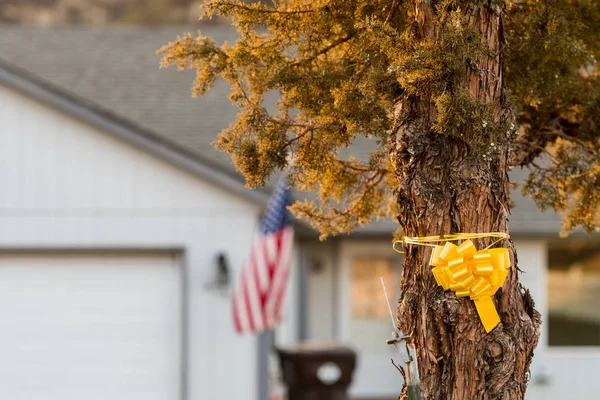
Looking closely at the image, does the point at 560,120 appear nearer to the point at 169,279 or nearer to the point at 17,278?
the point at 169,279

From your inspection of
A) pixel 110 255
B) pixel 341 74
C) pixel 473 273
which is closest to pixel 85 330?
pixel 110 255

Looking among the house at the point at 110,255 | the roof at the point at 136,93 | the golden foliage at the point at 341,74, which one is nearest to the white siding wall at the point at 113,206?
the house at the point at 110,255

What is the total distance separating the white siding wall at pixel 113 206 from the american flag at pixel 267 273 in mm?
562

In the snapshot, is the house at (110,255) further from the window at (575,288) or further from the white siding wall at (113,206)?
the window at (575,288)

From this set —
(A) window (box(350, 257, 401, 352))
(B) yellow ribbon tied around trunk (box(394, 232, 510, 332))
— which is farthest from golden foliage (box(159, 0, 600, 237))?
(A) window (box(350, 257, 401, 352))

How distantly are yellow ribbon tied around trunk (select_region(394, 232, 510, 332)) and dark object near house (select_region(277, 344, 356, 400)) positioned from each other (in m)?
6.47

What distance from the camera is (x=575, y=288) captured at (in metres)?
12.7

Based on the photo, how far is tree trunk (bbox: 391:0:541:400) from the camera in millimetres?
3926

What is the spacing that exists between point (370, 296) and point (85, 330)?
4.89 m

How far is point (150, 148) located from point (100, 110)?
0.65 m

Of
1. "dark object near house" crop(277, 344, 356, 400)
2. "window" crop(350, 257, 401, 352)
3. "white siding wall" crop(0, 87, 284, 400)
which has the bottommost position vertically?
"dark object near house" crop(277, 344, 356, 400)

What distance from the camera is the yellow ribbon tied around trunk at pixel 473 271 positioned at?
12.8 feet

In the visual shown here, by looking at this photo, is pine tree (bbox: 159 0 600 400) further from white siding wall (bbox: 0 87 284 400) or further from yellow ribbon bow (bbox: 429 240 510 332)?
white siding wall (bbox: 0 87 284 400)

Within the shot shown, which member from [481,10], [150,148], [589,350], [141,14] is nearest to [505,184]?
[481,10]
